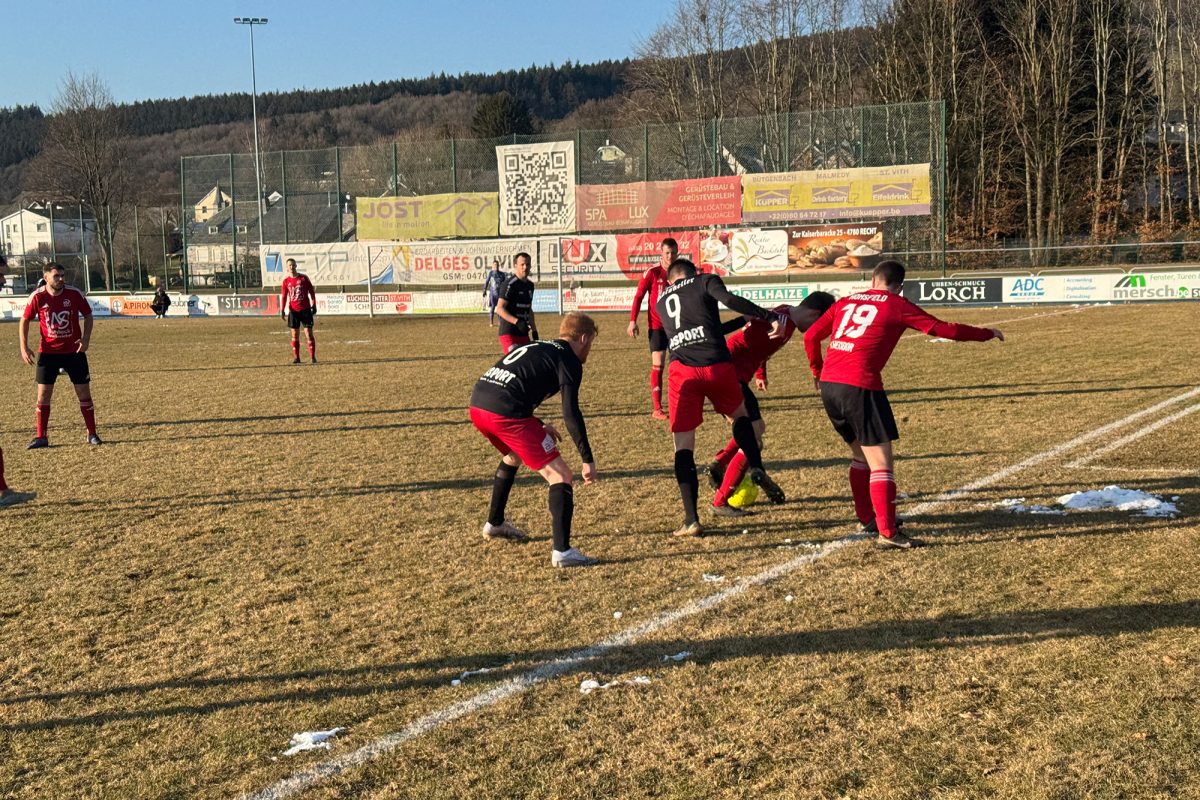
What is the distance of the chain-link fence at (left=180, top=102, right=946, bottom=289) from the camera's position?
34469 millimetres

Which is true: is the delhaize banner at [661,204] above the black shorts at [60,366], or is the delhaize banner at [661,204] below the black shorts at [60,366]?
above

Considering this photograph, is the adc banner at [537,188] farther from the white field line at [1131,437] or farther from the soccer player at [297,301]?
the white field line at [1131,437]

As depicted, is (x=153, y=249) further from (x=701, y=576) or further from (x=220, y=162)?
(x=701, y=576)

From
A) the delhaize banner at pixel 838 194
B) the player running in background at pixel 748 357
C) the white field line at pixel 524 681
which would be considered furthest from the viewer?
the delhaize banner at pixel 838 194

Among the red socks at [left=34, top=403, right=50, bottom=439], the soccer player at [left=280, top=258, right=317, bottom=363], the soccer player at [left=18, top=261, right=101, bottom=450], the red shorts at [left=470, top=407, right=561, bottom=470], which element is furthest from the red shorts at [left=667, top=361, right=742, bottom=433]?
the soccer player at [left=280, top=258, right=317, bottom=363]

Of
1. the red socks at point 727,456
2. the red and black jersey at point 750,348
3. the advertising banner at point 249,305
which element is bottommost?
the red socks at point 727,456

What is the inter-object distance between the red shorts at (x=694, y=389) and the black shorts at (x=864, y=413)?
79 centimetres

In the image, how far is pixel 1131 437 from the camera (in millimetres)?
9391

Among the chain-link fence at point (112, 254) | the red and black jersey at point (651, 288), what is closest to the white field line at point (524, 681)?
the red and black jersey at point (651, 288)

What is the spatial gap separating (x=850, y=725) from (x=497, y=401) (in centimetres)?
310

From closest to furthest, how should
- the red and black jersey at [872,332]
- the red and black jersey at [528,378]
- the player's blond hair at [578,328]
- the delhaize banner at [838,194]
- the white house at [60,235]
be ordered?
the red and black jersey at [528,378] < the player's blond hair at [578,328] < the red and black jersey at [872,332] < the delhaize banner at [838,194] < the white house at [60,235]

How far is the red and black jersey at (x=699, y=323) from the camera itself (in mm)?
7062

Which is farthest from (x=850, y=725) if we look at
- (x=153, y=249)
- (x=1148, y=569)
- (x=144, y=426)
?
(x=153, y=249)

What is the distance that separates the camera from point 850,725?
12.9 ft
